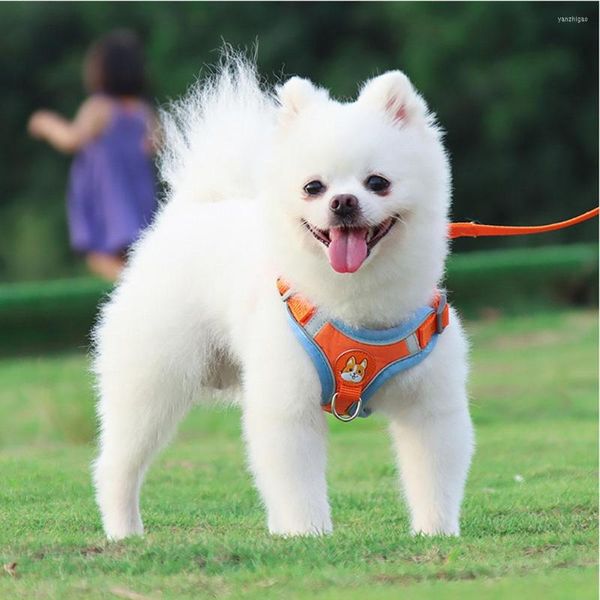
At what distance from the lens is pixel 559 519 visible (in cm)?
568

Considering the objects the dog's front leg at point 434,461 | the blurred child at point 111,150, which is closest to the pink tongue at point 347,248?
the dog's front leg at point 434,461

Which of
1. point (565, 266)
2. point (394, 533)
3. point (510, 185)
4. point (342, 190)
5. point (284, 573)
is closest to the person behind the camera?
point (284, 573)

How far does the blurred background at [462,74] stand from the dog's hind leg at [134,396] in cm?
1877

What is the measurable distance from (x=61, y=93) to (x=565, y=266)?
14.0 metres

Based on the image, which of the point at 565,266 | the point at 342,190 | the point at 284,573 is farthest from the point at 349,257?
the point at 565,266

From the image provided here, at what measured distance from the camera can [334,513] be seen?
6.28 metres

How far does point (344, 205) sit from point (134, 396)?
4.83 feet

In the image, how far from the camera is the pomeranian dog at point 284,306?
477cm

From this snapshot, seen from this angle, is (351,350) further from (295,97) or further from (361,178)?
(295,97)

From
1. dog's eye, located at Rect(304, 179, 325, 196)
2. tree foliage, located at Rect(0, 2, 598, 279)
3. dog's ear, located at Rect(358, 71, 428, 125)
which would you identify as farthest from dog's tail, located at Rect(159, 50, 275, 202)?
tree foliage, located at Rect(0, 2, 598, 279)

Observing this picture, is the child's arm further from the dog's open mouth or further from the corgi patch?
the dog's open mouth

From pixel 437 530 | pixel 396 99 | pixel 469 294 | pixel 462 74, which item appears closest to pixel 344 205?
pixel 396 99

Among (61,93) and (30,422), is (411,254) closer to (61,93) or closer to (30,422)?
(30,422)

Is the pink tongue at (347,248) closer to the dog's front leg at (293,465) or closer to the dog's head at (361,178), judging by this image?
the dog's head at (361,178)
